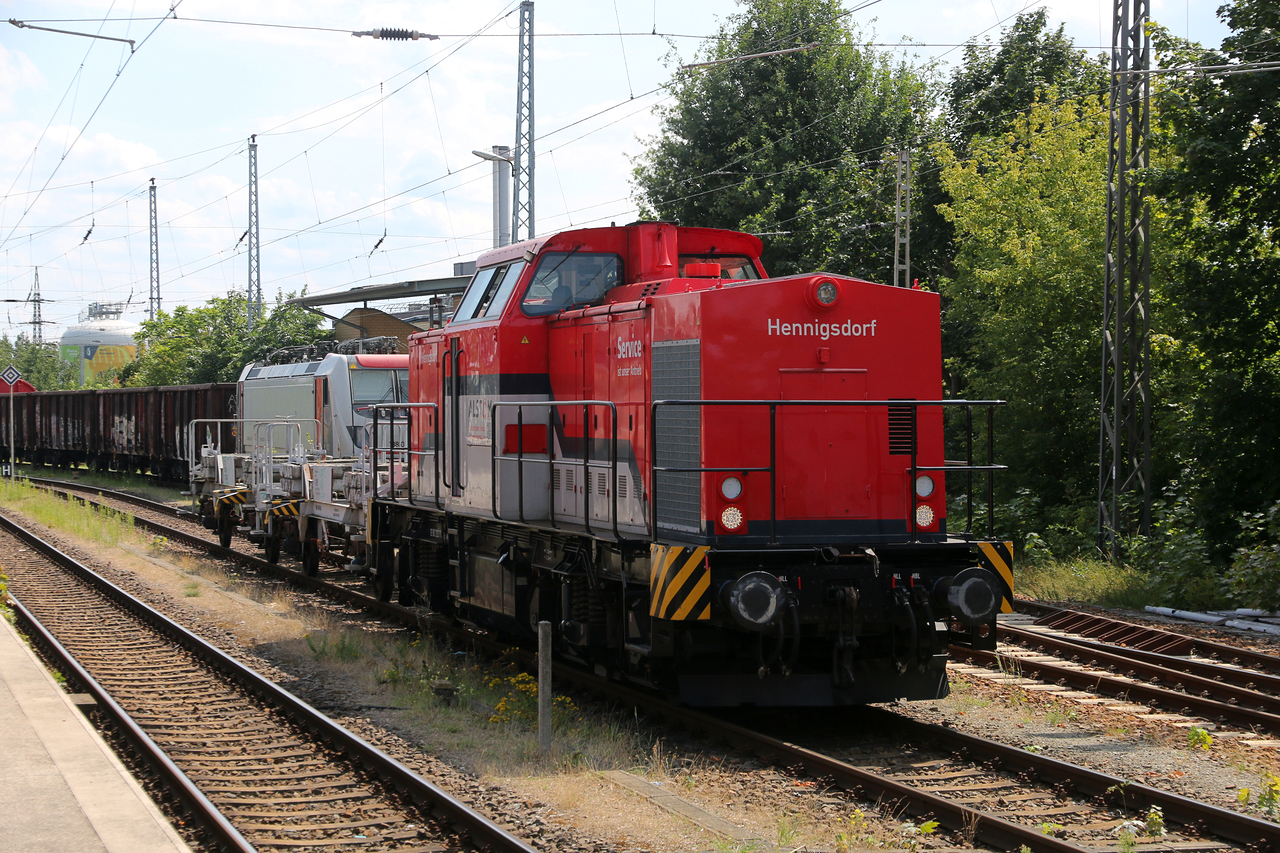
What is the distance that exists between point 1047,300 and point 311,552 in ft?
41.0

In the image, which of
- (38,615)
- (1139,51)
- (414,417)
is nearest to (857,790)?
(414,417)

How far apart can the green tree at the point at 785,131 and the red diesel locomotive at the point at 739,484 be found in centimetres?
1951

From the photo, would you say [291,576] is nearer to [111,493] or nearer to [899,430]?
[899,430]

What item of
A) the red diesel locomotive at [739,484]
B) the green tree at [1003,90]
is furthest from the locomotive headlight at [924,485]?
the green tree at [1003,90]

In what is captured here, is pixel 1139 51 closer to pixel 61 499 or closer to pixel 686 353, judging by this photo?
pixel 686 353

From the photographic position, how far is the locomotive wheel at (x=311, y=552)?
1652 cm

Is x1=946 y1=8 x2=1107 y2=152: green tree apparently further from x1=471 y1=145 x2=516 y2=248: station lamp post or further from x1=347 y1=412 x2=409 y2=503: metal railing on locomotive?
x1=347 y1=412 x2=409 y2=503: metal railing on locomotive

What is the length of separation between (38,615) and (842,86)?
2477cm

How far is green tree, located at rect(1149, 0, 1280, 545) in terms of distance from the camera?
536 inches

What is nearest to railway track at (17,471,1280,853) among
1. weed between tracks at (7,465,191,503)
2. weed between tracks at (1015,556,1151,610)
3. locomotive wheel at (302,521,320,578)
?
weed between tracks at (1015,556,1151,610)

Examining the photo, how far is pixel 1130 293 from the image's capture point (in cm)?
1527

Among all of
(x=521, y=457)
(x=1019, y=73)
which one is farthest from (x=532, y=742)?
(x=1019, y=73)

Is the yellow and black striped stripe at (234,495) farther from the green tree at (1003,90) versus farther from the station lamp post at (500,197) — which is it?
the green tree at (1003,90)

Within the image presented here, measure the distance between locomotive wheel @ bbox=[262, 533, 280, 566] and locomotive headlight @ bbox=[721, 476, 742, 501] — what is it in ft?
39.7
